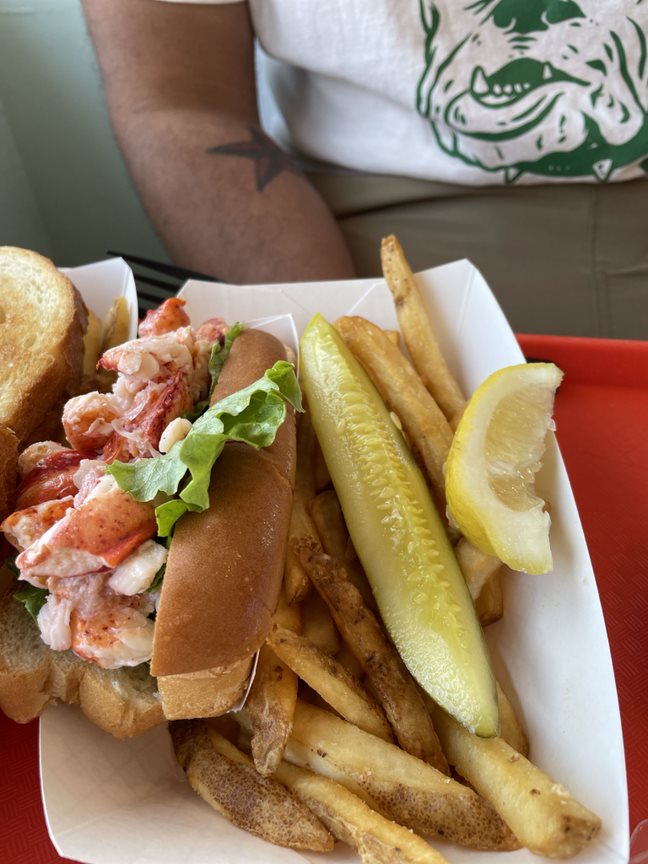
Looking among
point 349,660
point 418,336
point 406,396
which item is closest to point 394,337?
point 418,336

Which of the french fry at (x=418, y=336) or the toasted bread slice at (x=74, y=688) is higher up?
the french fry at (x=418, y=336)

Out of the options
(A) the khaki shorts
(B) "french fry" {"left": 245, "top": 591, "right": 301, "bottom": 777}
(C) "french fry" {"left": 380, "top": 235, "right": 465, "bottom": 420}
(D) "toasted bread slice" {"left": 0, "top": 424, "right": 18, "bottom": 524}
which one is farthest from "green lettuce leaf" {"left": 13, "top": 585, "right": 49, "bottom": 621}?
(A) the khaki shorts

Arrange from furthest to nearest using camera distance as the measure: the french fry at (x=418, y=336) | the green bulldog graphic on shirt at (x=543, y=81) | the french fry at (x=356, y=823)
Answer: the green bulldog graphic on shirt at (x=543, y=81) < the french fry at (x=418, y=336) < the french fry at (x=356, y=823)

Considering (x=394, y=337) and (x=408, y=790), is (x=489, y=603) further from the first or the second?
(x=394, y=337)

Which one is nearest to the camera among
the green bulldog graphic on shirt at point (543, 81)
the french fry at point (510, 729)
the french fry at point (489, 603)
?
the french fry at point (510, 729)

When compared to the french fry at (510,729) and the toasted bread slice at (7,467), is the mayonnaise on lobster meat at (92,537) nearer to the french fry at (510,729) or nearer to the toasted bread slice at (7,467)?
the toasted bread slice at (7,467)

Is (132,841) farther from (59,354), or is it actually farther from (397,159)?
(397,159)

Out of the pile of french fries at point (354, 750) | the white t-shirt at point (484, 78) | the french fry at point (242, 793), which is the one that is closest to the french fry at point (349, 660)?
the pile of french fries at point (354, 750)
